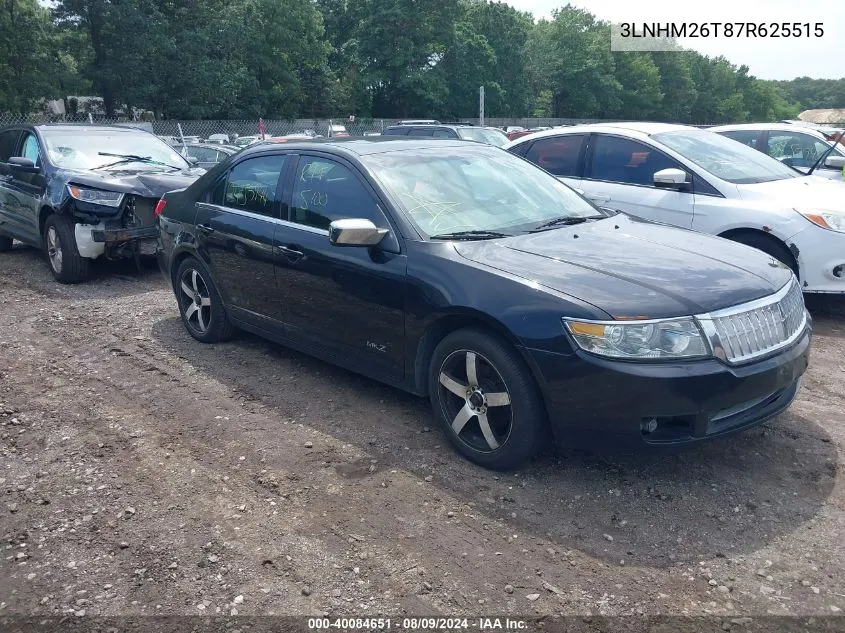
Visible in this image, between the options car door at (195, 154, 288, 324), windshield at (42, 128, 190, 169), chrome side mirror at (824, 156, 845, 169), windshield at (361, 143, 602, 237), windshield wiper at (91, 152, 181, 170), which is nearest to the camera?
windshield at (361, 143, 602, 237)

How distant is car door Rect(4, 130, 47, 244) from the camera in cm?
863

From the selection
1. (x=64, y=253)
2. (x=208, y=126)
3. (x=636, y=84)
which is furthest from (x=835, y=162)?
(x=636, y=84)

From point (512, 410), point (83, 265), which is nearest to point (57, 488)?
point (512, 410)

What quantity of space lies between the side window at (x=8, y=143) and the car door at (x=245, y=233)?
511 cm

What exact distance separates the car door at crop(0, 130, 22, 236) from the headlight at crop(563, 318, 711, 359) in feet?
28.1

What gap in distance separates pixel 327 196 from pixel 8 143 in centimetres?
697

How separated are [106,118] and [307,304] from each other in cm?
4052

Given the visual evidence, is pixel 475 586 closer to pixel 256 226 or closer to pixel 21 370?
pixel 256 226

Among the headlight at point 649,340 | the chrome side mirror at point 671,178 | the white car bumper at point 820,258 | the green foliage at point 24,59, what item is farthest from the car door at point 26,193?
the green foliage at point 24,59

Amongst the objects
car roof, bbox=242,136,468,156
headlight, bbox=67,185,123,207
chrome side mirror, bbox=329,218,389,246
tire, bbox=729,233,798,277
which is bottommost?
tire, bbox=729,233,798,277

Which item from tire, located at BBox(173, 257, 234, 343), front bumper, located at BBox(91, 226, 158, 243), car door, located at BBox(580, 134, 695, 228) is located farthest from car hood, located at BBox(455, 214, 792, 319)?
front bumper, located at BBox(91, 226, 158, 243)

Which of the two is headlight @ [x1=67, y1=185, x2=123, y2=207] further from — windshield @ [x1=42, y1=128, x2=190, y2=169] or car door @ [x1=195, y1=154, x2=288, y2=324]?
car door @ [x1=195, y1=154, x2=288, y2=324]

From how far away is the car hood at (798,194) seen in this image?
6328mm

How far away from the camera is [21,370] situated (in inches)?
225
